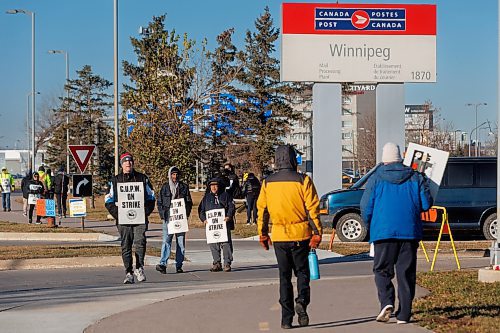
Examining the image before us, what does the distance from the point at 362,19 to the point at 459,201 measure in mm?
8436

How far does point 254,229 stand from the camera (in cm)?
2556

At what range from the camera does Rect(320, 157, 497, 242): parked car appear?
21469mm

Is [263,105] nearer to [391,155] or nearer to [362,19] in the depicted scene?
Result: [362,19]

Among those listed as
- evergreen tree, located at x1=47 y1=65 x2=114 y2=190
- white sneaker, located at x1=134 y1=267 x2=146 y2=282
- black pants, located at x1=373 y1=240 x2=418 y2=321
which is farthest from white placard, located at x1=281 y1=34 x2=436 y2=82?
evergreen tree, located at x1=47 y1=65 x2=114 y2=190

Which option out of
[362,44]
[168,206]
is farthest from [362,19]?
[168,206]

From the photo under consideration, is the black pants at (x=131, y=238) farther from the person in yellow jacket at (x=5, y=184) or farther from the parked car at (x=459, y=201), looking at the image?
the person in yellow jacket at (x=5, y=184)

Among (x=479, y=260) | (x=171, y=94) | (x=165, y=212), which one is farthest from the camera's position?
(x=171, y=94)

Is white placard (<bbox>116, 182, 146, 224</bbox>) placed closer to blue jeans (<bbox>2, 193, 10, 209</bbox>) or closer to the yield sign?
the yield sign

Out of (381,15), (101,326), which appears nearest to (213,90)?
(381,15)

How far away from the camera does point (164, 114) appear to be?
35.7 meters

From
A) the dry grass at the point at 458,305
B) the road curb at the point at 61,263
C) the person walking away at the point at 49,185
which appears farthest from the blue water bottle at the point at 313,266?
the person walking away at the point at 49,185

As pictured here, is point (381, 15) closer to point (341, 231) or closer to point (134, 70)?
point (341, 231)

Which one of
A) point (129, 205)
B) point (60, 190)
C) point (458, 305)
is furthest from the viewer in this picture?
point (60, 190)

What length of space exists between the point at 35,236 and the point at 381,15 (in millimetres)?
12645
